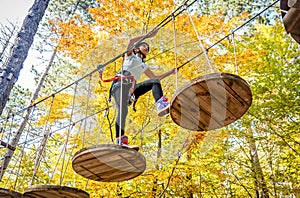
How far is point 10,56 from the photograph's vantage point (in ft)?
14.3

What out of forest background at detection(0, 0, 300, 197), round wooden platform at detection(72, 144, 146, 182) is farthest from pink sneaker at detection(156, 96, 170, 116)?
forest background at detection(0, 0, 300, 197)

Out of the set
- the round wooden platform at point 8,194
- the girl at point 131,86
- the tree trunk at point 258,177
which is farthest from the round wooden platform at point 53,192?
the tree trunk at point 258,177

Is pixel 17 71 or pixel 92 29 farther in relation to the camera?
pixel 92 29

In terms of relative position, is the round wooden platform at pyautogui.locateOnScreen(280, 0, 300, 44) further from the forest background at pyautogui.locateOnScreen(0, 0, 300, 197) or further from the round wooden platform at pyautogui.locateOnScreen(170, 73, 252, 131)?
the forest background at pyautogui.locateOnScreen(0, 0, 300, 197)

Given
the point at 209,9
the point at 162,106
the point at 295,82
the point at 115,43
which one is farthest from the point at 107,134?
the point at 209,9

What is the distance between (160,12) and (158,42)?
0.55 metres

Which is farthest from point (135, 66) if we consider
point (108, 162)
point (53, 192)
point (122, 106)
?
point (53, 192)

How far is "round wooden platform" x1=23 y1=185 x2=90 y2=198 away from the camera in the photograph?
2.62m

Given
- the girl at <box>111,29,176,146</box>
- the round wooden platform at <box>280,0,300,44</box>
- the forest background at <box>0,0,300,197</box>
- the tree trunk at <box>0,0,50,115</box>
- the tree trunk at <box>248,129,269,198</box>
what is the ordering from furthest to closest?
1. the tree trunk at <box>248,129,269,198</box>
2. the forest background at <box>0,0,300,197</box>
3. the tree trunk at <box>0,0,50,115</box>
4. the girl at <box>111,29,176,146</box>
5. the round wooden platform at <box>280,0,300,44</box>

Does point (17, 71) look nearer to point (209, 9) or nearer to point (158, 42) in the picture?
point (158, 42)

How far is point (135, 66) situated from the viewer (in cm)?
305

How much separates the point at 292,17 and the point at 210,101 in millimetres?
786

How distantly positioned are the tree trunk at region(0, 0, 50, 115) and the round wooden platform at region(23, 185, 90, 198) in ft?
5.91

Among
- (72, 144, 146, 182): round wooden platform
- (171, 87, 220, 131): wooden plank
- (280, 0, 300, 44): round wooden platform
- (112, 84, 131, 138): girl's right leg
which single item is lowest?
(72, 144, 146, 182): round wooden platform
